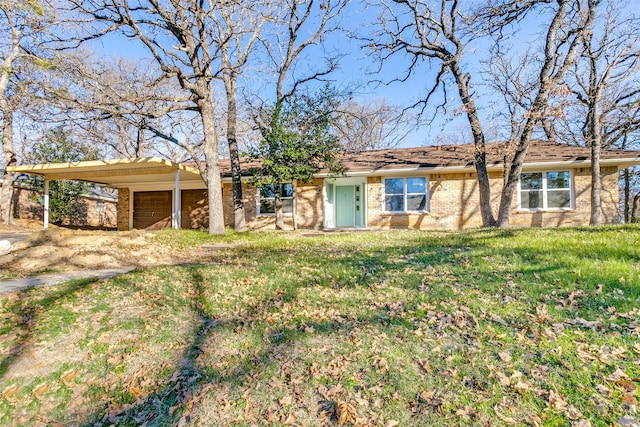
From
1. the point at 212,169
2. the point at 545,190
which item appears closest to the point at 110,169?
the point at 212,169

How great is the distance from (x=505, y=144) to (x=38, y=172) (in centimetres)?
1899

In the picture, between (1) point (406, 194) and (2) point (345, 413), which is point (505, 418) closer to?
(2) point (345, 413)

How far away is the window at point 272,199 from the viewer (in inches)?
593

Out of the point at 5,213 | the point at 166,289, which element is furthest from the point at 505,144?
the point at 5,213

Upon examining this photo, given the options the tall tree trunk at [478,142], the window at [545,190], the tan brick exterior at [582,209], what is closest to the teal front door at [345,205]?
the tall tree trunk at [478,142]

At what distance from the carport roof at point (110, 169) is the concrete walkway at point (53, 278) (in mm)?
7290

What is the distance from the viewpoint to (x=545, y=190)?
42.0 ft

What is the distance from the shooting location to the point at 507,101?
39.1 feet

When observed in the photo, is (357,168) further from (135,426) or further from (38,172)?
(38,172)

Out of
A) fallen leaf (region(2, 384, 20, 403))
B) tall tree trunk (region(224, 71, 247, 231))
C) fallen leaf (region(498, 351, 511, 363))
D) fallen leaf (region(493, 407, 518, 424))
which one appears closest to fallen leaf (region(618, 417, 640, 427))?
fallen leaf (region(493, 407, 518, 424))

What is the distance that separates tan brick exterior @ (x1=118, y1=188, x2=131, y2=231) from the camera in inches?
722

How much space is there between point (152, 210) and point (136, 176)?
362 centimetres

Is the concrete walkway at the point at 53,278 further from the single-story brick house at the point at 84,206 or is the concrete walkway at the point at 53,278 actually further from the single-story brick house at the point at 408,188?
the single-story brick house at the point at 84,206

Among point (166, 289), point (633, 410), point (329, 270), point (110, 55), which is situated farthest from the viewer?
point (110, 55)
